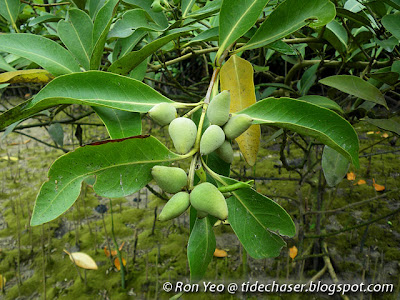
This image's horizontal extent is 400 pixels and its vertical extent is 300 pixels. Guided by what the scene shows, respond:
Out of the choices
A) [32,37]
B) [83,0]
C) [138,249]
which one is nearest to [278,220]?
[32,37]

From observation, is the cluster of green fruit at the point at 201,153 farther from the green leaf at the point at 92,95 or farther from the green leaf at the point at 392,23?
the green leaf at the point at 392,23

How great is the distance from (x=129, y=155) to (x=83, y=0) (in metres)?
0.51

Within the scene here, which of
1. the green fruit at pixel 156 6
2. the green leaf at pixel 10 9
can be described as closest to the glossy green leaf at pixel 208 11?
the green fruit at pixel 156 6

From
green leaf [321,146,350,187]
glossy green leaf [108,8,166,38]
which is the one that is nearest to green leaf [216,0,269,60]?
glossy green leaf [108,8,166,38]

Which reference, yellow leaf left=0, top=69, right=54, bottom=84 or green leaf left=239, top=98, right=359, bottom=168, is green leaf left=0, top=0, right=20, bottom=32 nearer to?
yellow leaf left=0, top=69, right=54, bottom=84

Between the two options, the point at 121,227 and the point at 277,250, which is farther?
the point at 121,227

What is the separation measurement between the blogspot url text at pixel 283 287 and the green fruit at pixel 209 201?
3.09 feet

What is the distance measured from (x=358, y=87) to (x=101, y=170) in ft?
1.48

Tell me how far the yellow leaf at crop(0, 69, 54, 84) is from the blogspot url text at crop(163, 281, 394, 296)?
0.93 m

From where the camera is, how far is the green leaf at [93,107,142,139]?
0.36 metres

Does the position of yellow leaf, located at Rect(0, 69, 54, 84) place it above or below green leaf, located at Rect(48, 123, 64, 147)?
above

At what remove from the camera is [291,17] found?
0.40 metres

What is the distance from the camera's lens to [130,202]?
1951 millimetres

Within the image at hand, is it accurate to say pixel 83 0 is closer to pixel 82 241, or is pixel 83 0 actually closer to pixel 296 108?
pixel 296 108
